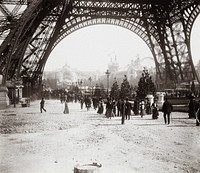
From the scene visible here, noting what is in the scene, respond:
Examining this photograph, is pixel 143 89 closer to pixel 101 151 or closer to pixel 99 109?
pixel 99 109

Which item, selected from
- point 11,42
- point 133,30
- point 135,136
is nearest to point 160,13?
point 133,30

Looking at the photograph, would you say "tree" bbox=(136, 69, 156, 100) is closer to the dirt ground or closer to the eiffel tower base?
the eiffel tower base

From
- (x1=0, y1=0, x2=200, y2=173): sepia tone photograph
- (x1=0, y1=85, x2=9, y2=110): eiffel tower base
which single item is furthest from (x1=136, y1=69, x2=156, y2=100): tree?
(x1=0, y1=85, x2=9, y2=110): eiffel tower base

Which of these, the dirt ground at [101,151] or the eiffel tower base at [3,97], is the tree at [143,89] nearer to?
the eiffel tower base at [3,97]

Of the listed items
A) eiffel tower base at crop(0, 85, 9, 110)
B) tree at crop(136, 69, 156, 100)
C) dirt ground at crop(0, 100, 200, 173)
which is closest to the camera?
dirt ground at crop(0, 100, 200, 173)

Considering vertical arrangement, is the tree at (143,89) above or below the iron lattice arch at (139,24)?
below

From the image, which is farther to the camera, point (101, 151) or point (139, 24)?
point (139, 24)

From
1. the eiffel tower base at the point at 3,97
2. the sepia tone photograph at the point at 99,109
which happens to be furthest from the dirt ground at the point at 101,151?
the eiffel tower base at the point at 3,97

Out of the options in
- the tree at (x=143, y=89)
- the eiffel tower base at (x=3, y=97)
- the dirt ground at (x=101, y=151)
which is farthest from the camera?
the tree at (x=143, y=89)

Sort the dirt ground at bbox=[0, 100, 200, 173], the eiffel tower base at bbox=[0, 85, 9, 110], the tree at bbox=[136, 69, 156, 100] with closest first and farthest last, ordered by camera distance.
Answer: the dirt ground at bbox=[0, 100, 200, 173] → the eiffel tower base at bbox=[0, 85, 9, 110] → the tree at bbox=[136, 69, 156, 100]

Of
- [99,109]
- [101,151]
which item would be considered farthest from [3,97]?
[101,151]

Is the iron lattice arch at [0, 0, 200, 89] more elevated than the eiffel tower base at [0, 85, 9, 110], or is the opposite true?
the iron lattice arch at [0, 0, 200, 89]
